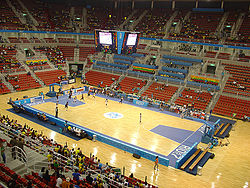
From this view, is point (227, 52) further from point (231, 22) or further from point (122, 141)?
point (122, 141)

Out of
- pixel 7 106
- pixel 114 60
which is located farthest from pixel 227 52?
pixel 7 106

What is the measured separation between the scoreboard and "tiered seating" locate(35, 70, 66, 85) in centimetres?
1855

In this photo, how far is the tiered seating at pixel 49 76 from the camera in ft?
139

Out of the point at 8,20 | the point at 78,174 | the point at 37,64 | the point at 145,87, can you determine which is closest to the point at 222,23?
the point at 145,87

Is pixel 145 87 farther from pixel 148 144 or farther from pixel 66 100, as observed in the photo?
pixel 148 144

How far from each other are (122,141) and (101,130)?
3.27 metres

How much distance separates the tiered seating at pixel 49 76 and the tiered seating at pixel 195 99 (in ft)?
78.6

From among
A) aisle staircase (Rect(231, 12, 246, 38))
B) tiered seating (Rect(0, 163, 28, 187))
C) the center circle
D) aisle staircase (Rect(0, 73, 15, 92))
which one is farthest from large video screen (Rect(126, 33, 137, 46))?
aisle staircase (Rect(231, 12, 246, 38))

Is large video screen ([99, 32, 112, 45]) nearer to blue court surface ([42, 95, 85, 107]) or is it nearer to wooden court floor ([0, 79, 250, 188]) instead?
wooden court floor ([0, 79, 250, 188])

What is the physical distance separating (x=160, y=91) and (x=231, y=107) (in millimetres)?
11551

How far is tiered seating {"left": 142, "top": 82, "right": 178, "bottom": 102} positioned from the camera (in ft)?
122

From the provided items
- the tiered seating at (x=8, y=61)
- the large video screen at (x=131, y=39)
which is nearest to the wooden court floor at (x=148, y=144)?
the tiered seating at (x=8, y=61)

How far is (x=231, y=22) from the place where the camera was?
46.6 m

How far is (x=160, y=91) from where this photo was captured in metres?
38.7
